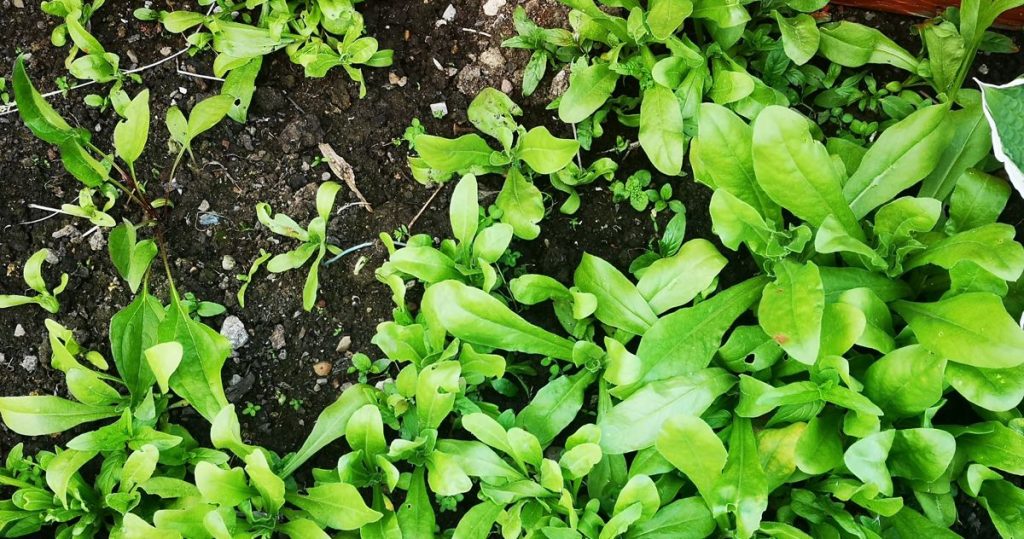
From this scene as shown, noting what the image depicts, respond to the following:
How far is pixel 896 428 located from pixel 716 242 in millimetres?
475

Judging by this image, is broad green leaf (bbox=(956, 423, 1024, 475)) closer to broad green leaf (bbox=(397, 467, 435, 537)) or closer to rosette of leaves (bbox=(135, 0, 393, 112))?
broad green leaf (bbox=(397, 467, 435, 537))

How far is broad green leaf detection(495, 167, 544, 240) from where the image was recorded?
160cm

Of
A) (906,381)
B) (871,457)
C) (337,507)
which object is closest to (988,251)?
(906,381)

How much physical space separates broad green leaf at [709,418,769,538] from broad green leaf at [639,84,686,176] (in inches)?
20.3

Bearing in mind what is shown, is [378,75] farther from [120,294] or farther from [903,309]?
[903,309]

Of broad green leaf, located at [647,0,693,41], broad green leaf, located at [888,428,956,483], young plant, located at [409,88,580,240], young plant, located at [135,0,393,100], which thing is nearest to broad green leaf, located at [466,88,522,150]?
young plant, located at [409,88,580,240]

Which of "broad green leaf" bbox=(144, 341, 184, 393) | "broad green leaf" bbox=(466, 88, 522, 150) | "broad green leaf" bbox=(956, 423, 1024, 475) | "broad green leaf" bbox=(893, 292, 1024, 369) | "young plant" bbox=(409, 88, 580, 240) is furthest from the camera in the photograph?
"broad green leaf" bbox=(466, 88, 522, 150)

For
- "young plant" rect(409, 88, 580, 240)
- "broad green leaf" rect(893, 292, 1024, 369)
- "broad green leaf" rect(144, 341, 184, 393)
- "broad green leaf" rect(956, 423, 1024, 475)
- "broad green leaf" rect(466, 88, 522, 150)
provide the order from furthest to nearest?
"broad green leaf" rect(466, 88, 522, 150)
"young plant" rect(409, 88, 580, 240)
"broad green leaf" rect(144, 341, 184, 393)
"broad green leaf" rect(956, 423, 1024, 475)
"broad green leaf" rect(893, 292, 1024, 369)

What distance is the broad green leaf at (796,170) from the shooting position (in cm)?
137

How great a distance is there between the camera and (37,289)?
1633mm

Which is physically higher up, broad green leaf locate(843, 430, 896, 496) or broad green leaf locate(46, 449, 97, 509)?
broad green leaf locate(843, 430, 896, 496)

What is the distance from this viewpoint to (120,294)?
1.70 m

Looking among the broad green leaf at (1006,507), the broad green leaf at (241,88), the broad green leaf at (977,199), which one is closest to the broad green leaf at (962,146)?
the broad green leaf at (977,199)

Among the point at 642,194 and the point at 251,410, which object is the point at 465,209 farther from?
the point at 251,410
